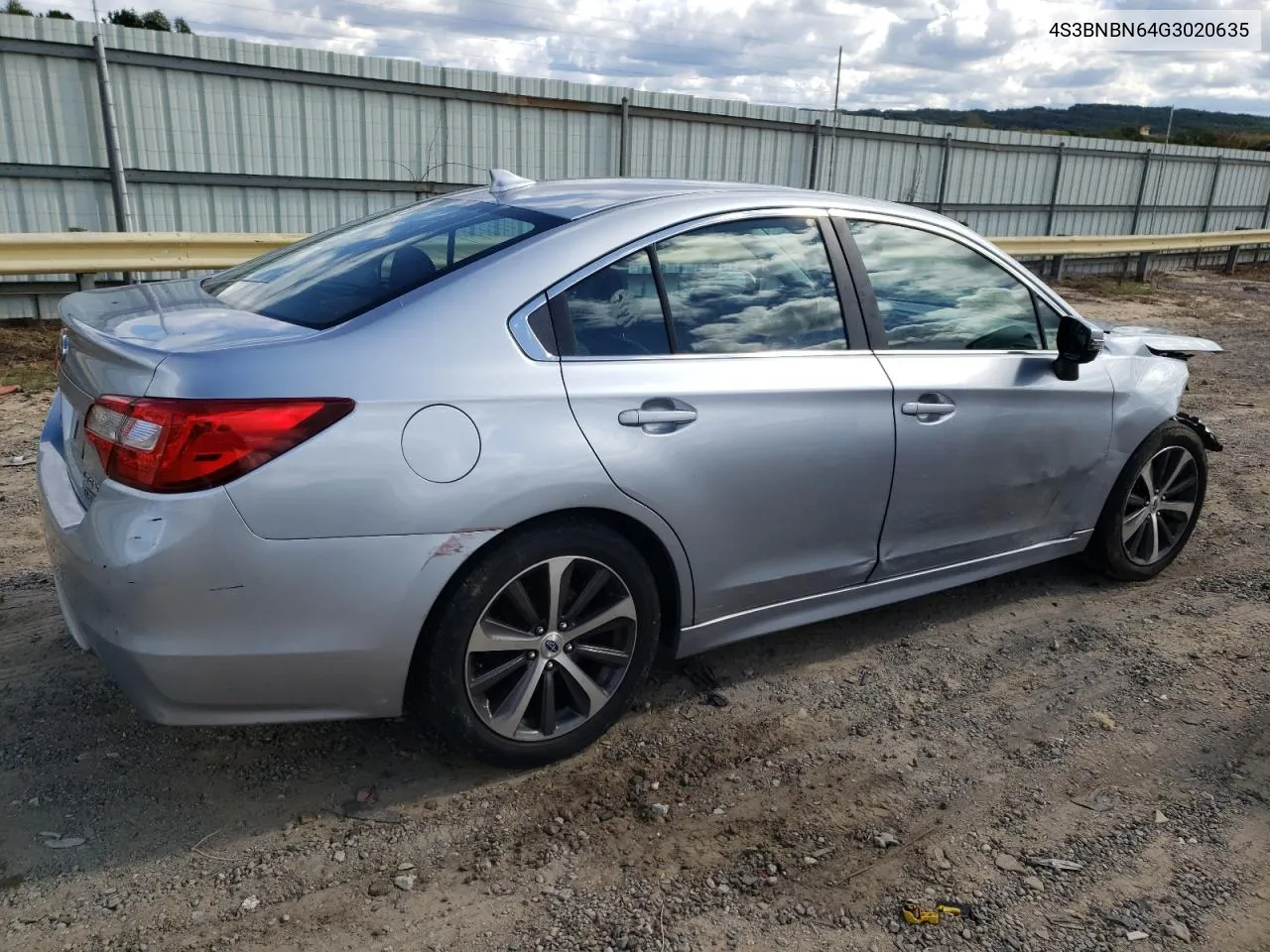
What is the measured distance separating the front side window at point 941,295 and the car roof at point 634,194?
0.11m

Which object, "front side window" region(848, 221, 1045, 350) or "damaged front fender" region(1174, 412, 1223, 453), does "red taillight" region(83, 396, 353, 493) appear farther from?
"damaged front fender" region(1174, 412, 1223, 453)

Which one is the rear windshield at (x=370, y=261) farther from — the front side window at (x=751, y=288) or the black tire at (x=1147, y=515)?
→ the black tire at (x=1147, y=515)

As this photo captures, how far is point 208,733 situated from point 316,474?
1.21 meters

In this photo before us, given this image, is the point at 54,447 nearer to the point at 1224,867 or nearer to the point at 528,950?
the point at 528,950

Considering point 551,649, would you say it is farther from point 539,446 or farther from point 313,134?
point 313,134

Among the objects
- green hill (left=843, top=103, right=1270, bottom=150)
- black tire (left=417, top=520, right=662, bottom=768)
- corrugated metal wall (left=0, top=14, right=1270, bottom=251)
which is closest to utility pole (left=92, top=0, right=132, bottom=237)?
corrugated metal wall (left=0, top=14, right=1270, bottom=251)

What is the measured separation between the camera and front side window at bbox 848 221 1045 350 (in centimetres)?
372

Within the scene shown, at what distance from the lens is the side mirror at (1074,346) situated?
13.3ft

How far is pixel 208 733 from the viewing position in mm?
3264

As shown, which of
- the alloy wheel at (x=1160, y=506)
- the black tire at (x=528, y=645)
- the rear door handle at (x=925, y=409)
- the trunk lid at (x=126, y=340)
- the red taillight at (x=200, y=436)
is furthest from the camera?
the alloy wheel at (x=1160, y=506)

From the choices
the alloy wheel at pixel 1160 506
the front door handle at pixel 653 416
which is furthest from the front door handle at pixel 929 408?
the alloy wheel at pixel 1160 506

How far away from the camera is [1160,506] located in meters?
4.74

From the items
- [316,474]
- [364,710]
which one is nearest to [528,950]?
[364,710]

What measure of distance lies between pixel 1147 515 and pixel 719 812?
2783 millimetres
